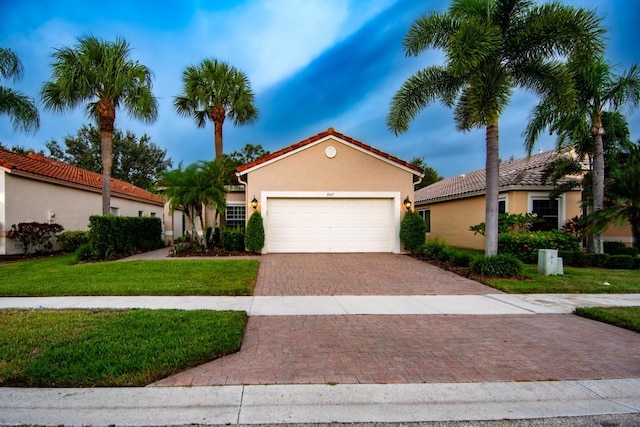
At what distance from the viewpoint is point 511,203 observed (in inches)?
570

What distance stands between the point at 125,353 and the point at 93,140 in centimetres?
4369

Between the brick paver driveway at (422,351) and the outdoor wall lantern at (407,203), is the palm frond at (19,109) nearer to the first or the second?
the brick paver driveway at (422,351)

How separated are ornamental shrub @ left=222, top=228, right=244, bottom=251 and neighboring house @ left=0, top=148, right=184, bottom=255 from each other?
443cm

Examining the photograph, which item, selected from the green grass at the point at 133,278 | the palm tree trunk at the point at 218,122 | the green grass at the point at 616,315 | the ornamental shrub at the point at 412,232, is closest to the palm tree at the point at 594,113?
the ornamental shrub at the point at 412,232

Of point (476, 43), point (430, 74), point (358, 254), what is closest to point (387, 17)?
point (430, 74)

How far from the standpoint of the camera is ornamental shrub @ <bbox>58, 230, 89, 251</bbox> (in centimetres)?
1563

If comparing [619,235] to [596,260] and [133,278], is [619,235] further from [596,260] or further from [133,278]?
[133,278]

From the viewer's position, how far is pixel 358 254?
1388 cm

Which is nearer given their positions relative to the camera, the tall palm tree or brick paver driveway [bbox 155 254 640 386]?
brick paver driveway [bbox 155 254 640 386]

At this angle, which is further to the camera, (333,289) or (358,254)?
(358,254)

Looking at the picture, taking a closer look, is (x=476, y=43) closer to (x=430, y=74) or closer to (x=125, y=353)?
(x=430, y=74)

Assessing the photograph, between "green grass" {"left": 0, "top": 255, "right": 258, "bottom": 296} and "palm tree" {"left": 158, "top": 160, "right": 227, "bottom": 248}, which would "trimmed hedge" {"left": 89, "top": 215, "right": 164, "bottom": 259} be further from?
"palm tree" {"left": 158, "top": 160, "right": 227, "bottom": 248}

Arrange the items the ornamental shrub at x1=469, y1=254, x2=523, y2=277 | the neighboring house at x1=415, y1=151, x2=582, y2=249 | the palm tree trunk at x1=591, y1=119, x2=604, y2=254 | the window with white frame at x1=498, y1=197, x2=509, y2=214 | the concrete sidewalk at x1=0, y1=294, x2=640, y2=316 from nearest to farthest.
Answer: the concrete sidewalk at x1=0, y1=294, x2=640, y2=316, the ornamental shrub at x1=469, y1=254, x2=523, y2=277, the palm tree trunk at x1=591, y1=119, x2=604, y2=254, the neighboring house at x1=415, y1=151, x2=582, y2=249, the window with white frame at x1=498, y1=197, x2=509, y2=214

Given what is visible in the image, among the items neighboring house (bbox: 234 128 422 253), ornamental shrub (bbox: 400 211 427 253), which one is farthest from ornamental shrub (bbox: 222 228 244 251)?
ornamental shrub (bbox: 400 211 427 253)
